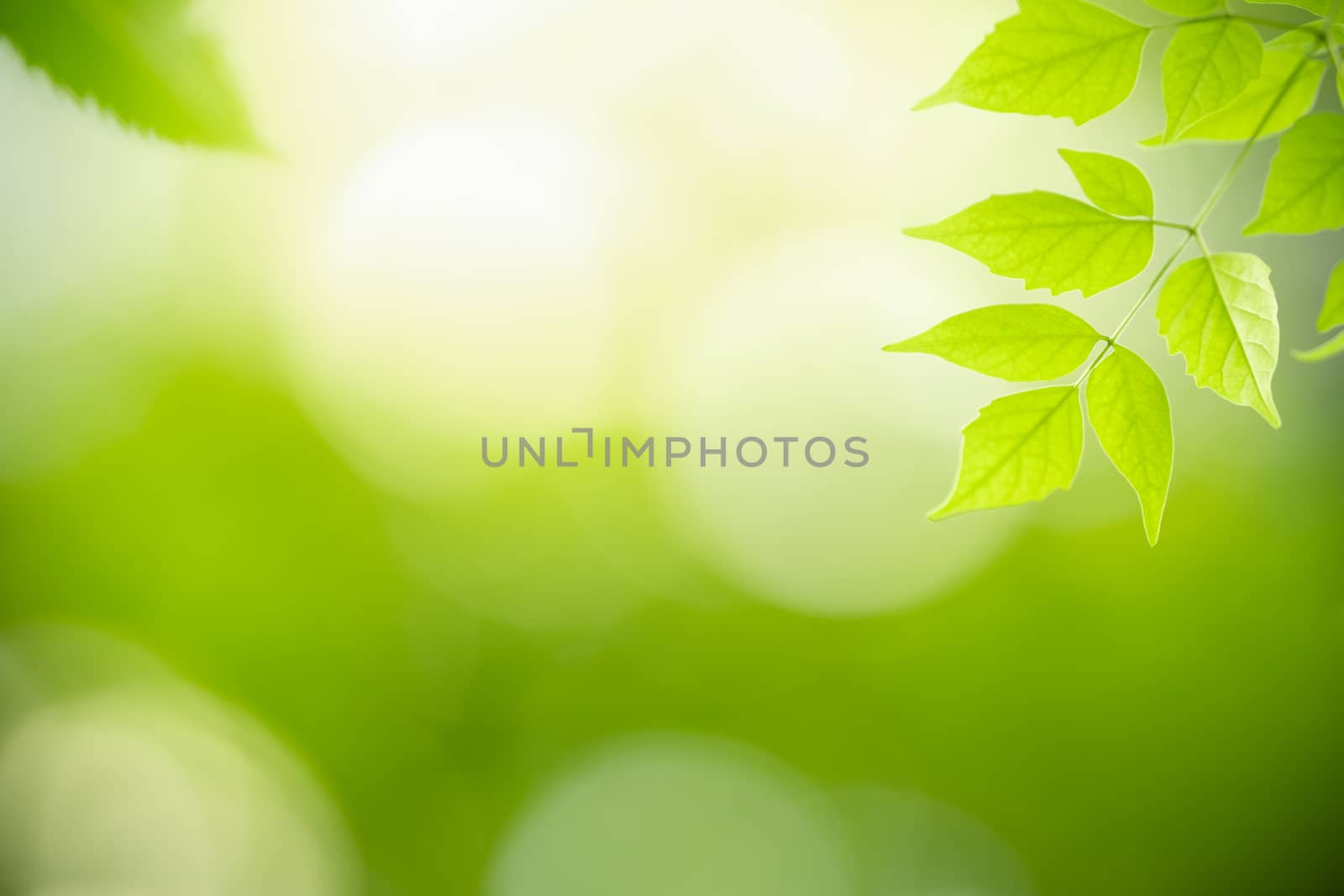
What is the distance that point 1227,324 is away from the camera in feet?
1.64

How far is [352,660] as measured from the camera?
207 inches

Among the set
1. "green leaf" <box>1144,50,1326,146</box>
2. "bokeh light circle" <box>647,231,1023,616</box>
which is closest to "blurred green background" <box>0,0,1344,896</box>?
"bokeh light circle" <box>647,231,1023,616</box>

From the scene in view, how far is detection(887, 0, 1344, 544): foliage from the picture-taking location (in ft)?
1.62

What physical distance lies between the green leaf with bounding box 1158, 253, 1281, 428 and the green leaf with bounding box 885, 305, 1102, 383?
0.05m

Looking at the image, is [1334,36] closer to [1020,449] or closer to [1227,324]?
[1227,324]

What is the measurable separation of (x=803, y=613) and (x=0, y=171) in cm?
487

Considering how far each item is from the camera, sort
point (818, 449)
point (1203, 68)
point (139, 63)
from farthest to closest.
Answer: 1. point (818, 449)
2. point (139, 63)
3. point (1203, 68)

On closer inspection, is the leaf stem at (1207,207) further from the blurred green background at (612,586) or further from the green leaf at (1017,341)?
the blurred green background at (612,586)

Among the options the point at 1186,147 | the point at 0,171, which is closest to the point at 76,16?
the point at 0,171

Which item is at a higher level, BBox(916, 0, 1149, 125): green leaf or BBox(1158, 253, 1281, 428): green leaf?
BBox(916, 0, 1149, 125): green leaf

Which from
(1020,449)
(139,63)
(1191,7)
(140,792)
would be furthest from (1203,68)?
(140,792)

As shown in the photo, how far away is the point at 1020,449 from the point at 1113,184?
0.21 meters

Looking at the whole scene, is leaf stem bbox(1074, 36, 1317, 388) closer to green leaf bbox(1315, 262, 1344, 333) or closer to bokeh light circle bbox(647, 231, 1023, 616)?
green leaf bbox(1315, 262, 1344, 333)

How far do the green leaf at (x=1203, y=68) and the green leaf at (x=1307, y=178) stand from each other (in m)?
0.08
